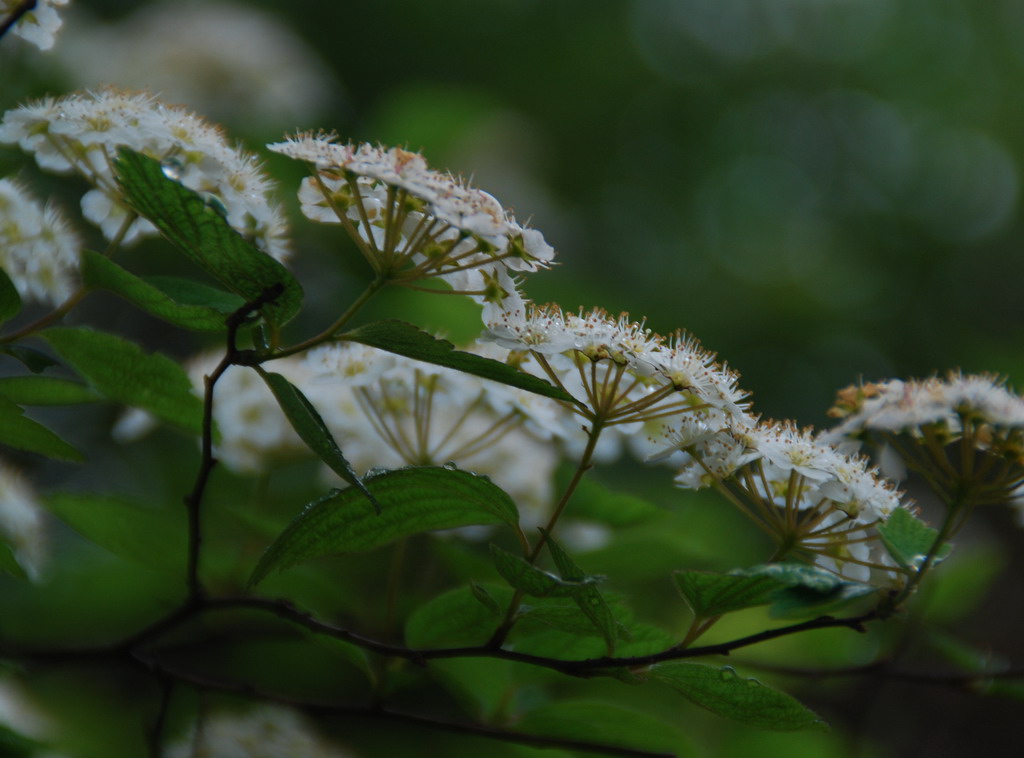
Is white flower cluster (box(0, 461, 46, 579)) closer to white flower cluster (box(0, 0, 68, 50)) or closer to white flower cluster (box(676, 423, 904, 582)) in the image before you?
white flower cluster (box(0, 0, 68, 50))

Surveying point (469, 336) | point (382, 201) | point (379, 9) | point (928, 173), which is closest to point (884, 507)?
point (382, 201)

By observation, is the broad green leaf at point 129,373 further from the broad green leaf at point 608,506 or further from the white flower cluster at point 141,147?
the broad green leaf at point 608,506

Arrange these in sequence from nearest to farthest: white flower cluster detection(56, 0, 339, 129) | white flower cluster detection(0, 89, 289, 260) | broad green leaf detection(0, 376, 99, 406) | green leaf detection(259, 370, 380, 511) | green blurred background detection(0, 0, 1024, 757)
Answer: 1. green leaf detection(259, 370, 380, 511)
2. white flower cluster detection(0, 89, 289, 260)
3. broad green leaf detection(0, 376, 99, 406)
4. white flower cluster detection(56, 0, 339, 129)
5. green blurred background detection(0, 0, 1024, 757)

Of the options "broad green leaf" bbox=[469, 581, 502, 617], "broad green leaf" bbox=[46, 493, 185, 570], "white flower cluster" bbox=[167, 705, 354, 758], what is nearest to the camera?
"broad green leaf" bbox=[469, 581, 502, 617]

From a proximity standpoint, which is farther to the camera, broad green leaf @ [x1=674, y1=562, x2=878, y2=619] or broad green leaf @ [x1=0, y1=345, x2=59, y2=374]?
broad green leaf @ [x1=0, y1=345, x2=59, y2=374]

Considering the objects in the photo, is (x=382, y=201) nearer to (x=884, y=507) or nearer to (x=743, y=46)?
(x=884, y=507)

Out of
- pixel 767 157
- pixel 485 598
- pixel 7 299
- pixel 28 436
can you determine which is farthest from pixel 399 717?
pixel 767 157

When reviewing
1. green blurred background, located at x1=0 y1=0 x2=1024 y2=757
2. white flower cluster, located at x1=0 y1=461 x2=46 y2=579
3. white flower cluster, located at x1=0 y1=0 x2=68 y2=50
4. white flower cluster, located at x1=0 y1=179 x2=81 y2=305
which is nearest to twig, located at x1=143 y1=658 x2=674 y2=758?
white flower cluster, located at x1=0 y1=461 x2=46 y2=579
